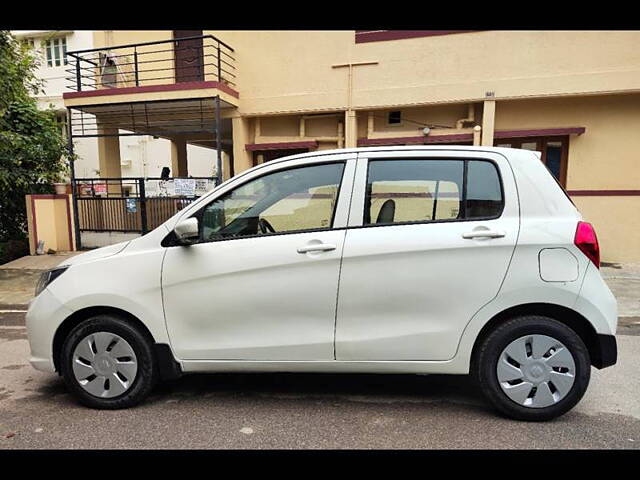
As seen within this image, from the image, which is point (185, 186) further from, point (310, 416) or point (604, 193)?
point (604, 193)

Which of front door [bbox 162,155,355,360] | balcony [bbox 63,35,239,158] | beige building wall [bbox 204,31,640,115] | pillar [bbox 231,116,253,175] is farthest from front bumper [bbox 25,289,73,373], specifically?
beige building wall [bbox 204,31,640,115]

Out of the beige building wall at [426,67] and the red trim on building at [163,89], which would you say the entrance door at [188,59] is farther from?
the red trim on building at [163,89]

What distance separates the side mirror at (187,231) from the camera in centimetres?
316

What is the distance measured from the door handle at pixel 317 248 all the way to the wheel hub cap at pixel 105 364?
1.47 metres

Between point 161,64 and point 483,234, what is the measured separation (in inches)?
439

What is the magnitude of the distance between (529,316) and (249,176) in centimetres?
221

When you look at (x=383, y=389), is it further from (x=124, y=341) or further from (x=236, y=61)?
(x=236, y=61)

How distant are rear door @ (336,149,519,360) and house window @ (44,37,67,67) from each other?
2388cm

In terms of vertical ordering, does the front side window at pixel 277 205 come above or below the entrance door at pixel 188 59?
below

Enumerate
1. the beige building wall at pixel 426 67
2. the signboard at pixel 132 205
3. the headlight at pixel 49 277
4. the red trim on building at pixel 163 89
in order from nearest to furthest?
the headlight at pixel 49 277 < the beige building wall at pixel 426 67 < the red trim on building at pixel 163 89 < the signboard at pixel 132 205

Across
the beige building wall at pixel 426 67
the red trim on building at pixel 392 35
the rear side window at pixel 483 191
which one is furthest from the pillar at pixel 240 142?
the rear side window at pixel 483 191

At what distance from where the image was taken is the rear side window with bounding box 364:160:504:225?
3158 millimetres

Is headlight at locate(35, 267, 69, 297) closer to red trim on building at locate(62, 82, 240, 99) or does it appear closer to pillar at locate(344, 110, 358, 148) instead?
red trim on building at locate(62, 82, 240, 99)
